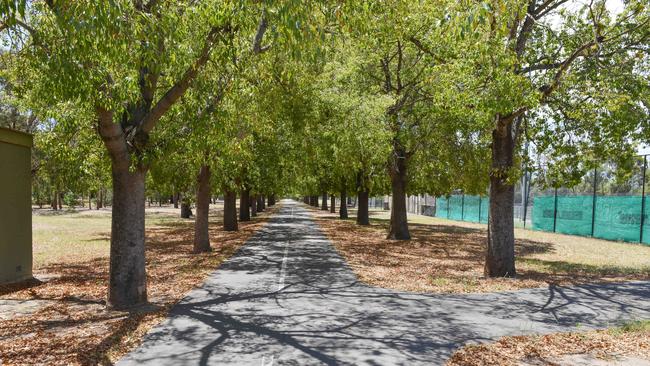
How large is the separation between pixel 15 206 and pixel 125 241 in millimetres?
4208

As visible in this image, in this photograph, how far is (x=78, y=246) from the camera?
1897 cm

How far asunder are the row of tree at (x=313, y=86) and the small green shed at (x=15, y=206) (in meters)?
0.69

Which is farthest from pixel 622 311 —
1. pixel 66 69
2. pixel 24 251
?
pixel 24 251

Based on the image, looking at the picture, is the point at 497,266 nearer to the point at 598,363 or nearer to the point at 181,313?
the point at 598,363

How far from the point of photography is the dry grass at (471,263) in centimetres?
1127

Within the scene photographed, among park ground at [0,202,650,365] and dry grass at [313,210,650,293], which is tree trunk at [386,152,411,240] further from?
park ground at [0,202,650,365]

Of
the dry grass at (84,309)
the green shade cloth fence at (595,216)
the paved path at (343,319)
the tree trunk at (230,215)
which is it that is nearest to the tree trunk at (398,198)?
the dry grass at (84,309)

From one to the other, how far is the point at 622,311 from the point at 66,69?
9.67 metres

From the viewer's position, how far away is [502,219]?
11766 mm

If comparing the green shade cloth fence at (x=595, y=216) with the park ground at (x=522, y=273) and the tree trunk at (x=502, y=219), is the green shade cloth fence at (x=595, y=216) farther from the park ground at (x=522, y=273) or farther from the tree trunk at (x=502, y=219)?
the tree trunk at (x=502, y=219)

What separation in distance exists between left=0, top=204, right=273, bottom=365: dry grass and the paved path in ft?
1.34

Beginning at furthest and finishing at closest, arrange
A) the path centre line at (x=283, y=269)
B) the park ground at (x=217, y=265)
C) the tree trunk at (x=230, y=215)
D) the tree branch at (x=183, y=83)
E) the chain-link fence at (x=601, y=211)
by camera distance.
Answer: the tree trunk at (x=230, y=215) → the chain-link fence at (x=601, y=211) → the path centre line at (x=283, y=269) → the tree branch at (x=183, y=83) → the park ground at (x=217, y=265)

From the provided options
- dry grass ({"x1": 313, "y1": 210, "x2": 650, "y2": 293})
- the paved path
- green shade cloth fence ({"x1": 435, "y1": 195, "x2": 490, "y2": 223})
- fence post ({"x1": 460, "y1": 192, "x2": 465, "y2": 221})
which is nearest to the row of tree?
dry grass ({"x1": 313, "y1": 210, "x2": 650, "y2": 293})

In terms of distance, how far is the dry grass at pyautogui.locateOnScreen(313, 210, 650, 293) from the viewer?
→ 444 inches
